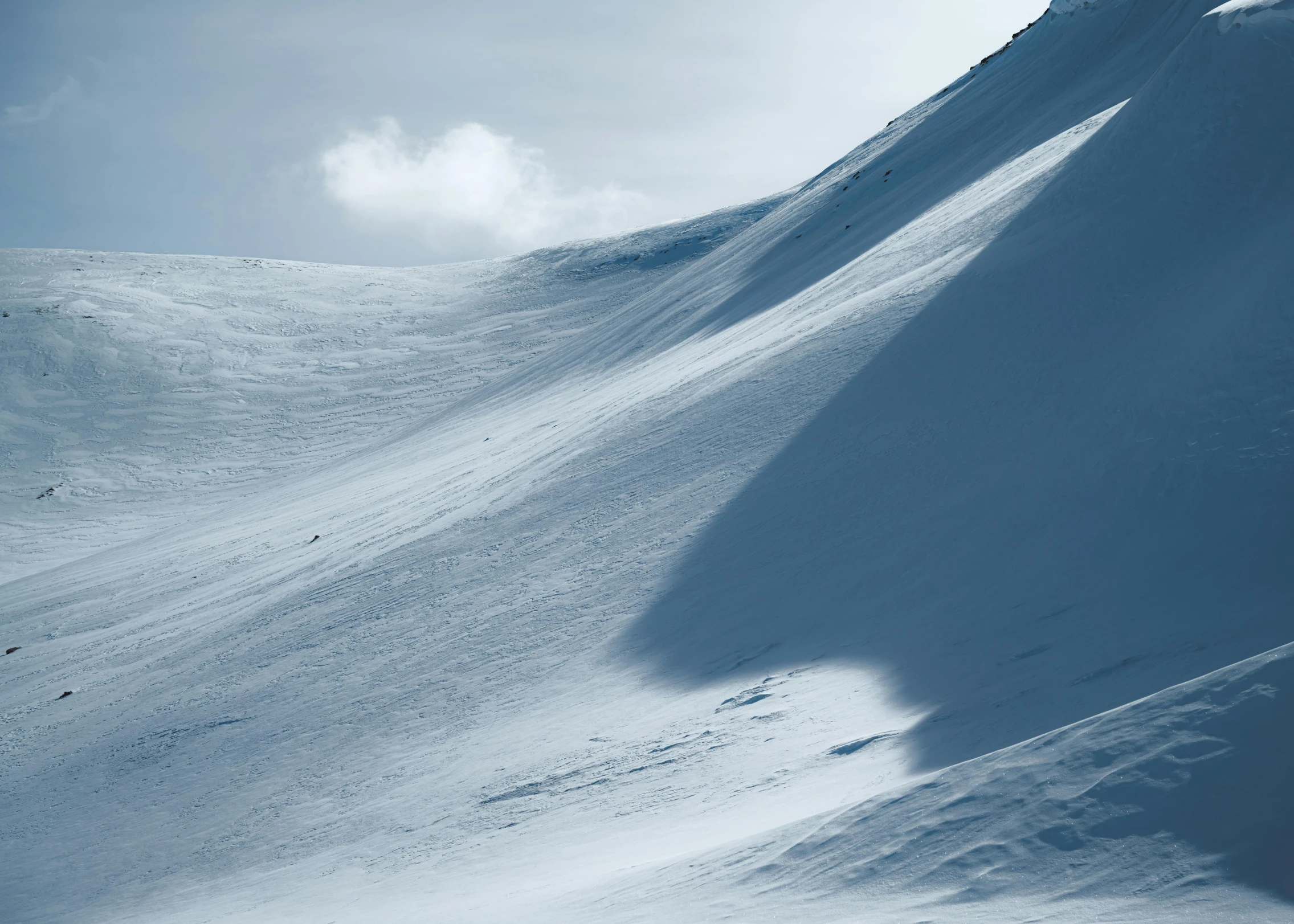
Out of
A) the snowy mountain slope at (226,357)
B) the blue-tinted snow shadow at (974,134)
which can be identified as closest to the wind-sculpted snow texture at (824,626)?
the blue-tinted snow shadow at (974,134)

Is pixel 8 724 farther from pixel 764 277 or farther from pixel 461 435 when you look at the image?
pixel 764 277

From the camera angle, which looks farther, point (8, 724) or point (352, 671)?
point (8, 724)

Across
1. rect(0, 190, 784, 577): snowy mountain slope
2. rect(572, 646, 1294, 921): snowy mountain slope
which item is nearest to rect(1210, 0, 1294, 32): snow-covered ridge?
rect(572, 646, 1294, 921): snowy mountain slope

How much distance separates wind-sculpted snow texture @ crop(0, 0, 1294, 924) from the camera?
344cm

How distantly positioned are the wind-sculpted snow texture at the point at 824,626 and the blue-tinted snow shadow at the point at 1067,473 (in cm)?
3

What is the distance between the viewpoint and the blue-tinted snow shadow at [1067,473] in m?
5.16

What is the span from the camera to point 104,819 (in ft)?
26.0

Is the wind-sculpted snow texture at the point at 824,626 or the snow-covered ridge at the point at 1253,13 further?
the snow-covered ridge at the point at 1253,13

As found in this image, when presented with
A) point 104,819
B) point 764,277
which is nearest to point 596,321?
point 764,277

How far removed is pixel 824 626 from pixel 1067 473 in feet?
6.80

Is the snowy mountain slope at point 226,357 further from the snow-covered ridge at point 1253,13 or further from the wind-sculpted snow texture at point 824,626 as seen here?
the snow-covered ridge at point 1253,13

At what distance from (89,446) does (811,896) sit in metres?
24.7

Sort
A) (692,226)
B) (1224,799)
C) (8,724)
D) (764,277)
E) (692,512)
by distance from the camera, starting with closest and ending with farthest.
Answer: (1224,799), (692,512), (8,724), (764,277), (692,226)

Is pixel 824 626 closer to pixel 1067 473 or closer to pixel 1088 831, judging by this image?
pixel 1067 473
